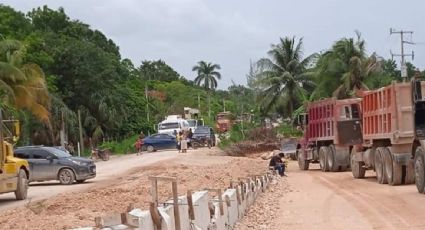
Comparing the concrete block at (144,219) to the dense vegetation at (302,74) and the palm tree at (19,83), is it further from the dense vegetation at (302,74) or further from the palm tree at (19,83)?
the dense vegetation at (302,74)

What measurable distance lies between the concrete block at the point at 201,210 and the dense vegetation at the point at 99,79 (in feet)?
92.5

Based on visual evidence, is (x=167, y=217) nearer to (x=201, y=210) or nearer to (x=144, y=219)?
(x=144, y=219)

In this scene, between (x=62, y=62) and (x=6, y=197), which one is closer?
(x=6, y=197)

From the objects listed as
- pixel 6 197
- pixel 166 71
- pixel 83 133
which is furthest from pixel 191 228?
pixel 166 71

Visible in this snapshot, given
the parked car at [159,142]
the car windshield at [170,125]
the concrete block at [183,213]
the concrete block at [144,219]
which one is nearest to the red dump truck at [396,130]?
the concrete block at [183,213]

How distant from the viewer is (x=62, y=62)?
57.9 m

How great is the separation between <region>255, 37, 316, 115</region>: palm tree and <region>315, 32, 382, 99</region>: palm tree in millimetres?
5879

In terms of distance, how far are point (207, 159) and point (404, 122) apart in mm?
18650

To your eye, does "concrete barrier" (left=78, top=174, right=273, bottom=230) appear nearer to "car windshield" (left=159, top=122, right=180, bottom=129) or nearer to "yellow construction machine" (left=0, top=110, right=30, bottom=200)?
"yellow construction machine" (left=0, top=110, right=30, bottom=200)

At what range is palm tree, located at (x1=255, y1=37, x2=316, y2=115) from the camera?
213 ft

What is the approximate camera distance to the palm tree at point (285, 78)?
213 feet

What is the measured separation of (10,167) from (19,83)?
18249 mm

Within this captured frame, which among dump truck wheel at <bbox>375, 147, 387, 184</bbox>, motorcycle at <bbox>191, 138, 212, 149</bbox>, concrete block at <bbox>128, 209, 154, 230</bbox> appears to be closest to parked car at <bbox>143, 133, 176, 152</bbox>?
motorcycle at <bbox>191, 138, 212, 149</bbox>

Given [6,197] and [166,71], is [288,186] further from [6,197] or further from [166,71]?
[166,71]
